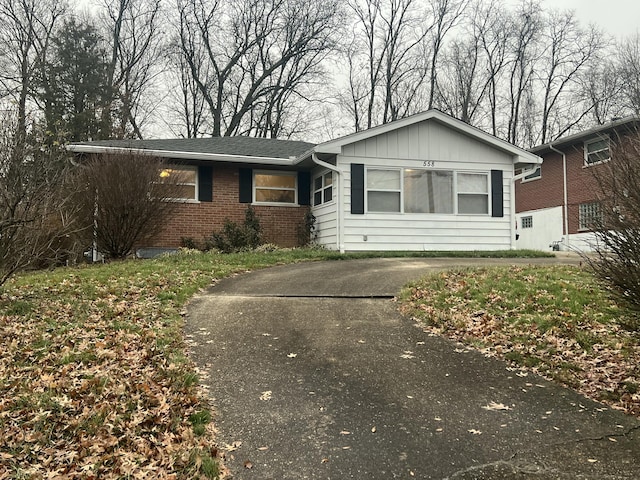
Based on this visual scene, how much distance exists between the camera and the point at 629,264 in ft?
15.5

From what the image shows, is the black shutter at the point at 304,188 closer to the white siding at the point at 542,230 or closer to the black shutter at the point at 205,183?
the black shutter at the point at 205,183

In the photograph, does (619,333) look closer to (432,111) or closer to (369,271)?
(369,271)

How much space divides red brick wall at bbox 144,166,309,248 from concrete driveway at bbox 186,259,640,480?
298 inches

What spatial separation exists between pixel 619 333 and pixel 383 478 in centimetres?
377

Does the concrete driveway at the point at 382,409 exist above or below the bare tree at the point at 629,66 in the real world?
below

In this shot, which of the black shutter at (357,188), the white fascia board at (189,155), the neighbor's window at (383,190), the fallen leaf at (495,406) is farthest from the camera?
the neighbor's window at (383,190)

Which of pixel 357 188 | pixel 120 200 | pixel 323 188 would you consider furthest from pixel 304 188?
pixel 120 200

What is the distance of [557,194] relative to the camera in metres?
20.5

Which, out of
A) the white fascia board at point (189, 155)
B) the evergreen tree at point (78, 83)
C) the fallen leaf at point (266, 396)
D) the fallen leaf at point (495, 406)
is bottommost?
the fallen leaf at point (495, 406)

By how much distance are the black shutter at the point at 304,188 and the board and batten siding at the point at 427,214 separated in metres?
2.30

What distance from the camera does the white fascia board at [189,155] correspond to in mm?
12373

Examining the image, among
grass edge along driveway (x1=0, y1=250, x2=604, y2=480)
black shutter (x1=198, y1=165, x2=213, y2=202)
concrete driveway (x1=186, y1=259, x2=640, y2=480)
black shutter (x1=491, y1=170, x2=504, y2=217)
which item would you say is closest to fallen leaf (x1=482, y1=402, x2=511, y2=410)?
concrete driveway (x1=186, y1=259, x2=640, y2=480)

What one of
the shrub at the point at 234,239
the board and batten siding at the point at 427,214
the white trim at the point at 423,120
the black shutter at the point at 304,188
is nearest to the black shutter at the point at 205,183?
the shrub at the point at 234,239

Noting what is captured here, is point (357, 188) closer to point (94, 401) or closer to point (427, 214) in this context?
point (427, 214)
